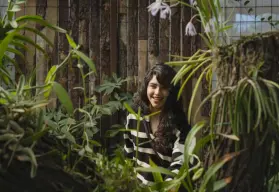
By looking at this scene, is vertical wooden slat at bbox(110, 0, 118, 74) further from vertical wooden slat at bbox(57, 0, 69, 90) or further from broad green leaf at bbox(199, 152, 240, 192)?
broad green leaf at bbox(199, 152, 240, 192)

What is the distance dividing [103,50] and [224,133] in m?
2.28

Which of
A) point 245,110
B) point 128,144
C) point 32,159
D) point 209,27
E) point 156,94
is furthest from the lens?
point 128,144

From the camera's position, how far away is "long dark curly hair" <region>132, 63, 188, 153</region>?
164 centimetres

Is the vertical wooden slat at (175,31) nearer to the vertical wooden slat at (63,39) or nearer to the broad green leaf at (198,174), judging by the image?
the vertical wooden slat at (63,39)

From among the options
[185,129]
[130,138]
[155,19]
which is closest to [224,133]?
[185,129]

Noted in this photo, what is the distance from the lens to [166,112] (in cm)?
169

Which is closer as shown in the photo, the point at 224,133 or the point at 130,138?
the point at 224,133

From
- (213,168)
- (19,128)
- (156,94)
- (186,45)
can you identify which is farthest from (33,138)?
(186,45)

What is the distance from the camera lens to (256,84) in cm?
69

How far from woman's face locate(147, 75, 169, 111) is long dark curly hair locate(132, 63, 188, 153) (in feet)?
0.05

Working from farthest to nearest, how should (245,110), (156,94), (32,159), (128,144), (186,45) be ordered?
1. (186,45)
2. (128,144)
3. (156,94)
4. (245,110)
5. (32,159)

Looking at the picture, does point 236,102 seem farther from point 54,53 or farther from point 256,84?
point 54,53

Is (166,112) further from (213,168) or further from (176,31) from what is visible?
(176,31)

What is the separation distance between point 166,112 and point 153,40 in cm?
128
